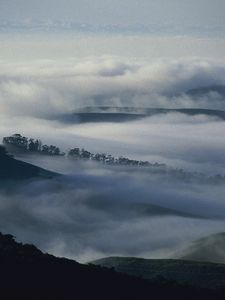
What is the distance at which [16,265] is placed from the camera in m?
106

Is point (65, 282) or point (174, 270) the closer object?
point (65, 282)

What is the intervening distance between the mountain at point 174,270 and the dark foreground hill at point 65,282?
46.0 metres

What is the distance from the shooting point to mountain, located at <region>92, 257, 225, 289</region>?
544 feet

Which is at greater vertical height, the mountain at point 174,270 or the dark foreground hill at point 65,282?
the mountain at point 174,270

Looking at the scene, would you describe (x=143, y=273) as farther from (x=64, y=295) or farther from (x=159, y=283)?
(x=64, y=295)

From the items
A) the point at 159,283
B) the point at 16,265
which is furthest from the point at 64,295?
the point at 159,283

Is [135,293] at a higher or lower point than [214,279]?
lower

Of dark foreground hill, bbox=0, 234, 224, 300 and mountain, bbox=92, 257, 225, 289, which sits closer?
dark foreground hill, bbox=0, 234, 224, 300

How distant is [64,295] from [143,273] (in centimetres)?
8028

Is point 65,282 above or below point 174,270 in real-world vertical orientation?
below

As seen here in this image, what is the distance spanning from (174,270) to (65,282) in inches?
3129

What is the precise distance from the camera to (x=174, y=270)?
177750 millimetres

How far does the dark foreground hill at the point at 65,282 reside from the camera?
95150mm

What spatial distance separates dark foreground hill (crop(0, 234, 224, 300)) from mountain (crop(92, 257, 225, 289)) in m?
46.0
